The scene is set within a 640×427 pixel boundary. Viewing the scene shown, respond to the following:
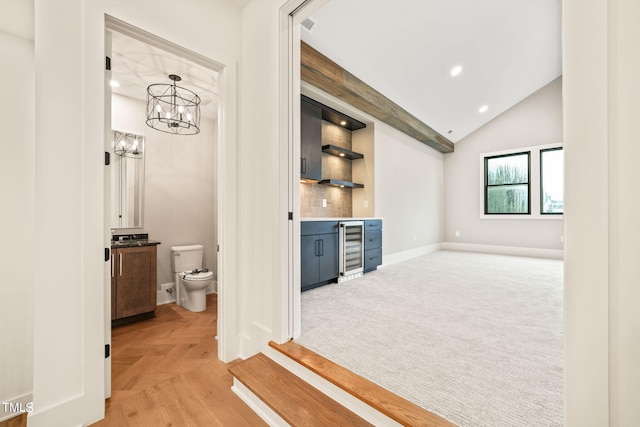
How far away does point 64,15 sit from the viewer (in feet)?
4.52

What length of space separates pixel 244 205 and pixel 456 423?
1.83 meters

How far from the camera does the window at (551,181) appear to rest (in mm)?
5484

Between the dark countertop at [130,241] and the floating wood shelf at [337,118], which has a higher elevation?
the floating wood shelf at [337,118]

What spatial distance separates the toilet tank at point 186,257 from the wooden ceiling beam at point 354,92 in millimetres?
2679

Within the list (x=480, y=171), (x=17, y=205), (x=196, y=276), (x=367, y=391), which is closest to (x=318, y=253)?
(x=196, y=276)

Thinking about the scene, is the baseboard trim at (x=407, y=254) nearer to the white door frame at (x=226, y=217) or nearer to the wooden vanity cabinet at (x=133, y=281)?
the white door frame at (x=226, y=217)

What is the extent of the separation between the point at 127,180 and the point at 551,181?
778 cm

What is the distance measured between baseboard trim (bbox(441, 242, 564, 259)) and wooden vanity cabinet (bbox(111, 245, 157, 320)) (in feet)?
21.6

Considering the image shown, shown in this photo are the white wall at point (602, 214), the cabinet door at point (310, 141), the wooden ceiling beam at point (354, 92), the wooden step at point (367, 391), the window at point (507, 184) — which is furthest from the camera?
the window at point (507, 184)

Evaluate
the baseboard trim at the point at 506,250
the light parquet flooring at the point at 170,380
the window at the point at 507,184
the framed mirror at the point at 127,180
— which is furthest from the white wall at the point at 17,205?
the window at the point at 507,184

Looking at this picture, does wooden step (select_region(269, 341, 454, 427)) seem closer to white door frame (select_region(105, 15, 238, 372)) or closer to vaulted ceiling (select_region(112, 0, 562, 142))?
white door frame (select_region(105, 15, 238, 372))

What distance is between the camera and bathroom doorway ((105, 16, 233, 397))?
107 inches

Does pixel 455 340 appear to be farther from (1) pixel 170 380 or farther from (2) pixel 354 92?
(2) pixel 354 92

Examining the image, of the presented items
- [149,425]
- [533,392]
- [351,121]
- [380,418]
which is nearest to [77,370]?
[149,425]
